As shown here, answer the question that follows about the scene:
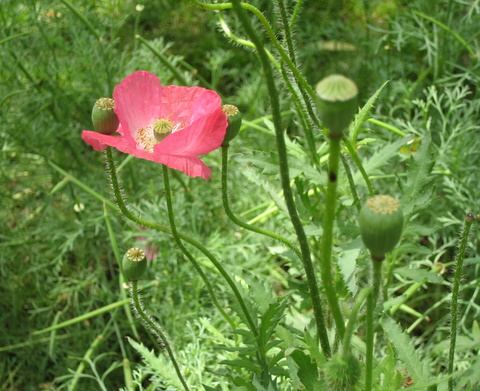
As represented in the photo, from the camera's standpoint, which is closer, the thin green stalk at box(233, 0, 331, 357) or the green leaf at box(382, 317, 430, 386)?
the thin green stalk at box(233, 0, 331, 357)

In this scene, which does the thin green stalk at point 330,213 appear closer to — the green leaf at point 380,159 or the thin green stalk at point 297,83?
the thin green stalk at point 297,83

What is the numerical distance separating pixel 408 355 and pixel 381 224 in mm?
495

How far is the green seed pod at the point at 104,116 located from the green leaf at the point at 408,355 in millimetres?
607

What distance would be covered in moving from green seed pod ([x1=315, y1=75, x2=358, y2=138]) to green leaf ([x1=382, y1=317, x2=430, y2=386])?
59 centimetres

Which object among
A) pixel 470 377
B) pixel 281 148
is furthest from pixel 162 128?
pixel 470 377

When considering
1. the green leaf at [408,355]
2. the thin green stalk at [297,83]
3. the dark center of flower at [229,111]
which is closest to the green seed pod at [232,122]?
the dark center of flower at [229,111]

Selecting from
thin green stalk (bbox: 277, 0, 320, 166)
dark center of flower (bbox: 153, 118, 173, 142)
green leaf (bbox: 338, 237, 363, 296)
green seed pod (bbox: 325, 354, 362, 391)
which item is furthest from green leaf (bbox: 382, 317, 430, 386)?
dark center of flower (bbox: 153, 118, 173, 142)

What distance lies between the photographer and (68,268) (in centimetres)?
213

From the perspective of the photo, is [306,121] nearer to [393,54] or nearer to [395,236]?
[395,236]

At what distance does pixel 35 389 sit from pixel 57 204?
649mm

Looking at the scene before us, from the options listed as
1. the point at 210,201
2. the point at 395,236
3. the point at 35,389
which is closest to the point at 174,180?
the point at 210,201

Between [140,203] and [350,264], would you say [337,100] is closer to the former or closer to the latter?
[350,264]

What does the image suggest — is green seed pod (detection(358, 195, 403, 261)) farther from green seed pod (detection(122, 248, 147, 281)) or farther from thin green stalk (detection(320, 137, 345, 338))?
green seed pod (detection(122, 248, 147, 281))

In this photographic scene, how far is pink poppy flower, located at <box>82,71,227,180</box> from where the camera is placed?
960mm
